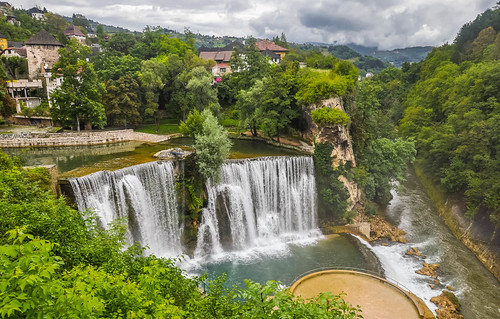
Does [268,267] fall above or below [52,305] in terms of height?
below

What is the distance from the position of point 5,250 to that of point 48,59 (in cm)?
5986

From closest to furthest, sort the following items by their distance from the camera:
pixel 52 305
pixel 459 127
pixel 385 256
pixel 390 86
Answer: pixel 52 305
pixel 385 256
pixel 459 127
pixel 390 86

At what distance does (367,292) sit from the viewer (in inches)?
709

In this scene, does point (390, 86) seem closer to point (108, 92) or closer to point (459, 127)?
point (459, 127)

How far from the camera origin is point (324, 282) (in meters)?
19.0

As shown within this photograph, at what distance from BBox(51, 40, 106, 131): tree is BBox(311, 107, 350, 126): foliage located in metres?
22.6

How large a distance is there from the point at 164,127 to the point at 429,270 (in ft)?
113

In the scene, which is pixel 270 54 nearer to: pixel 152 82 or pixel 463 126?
pixel 152 82

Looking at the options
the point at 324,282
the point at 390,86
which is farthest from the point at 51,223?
the point at 390,86

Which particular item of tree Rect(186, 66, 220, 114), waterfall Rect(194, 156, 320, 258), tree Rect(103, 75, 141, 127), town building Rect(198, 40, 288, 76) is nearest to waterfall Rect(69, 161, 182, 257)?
waterfall Rect(194, 156, 320, 258)

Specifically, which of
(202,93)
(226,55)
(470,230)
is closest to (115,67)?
(202,93)

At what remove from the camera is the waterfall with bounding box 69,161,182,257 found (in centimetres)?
1966

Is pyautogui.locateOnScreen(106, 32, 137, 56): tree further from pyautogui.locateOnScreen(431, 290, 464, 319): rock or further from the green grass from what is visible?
pyautogui.locateOnScreen(431, 290, 464, 319): rock

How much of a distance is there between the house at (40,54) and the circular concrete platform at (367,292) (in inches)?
2022
